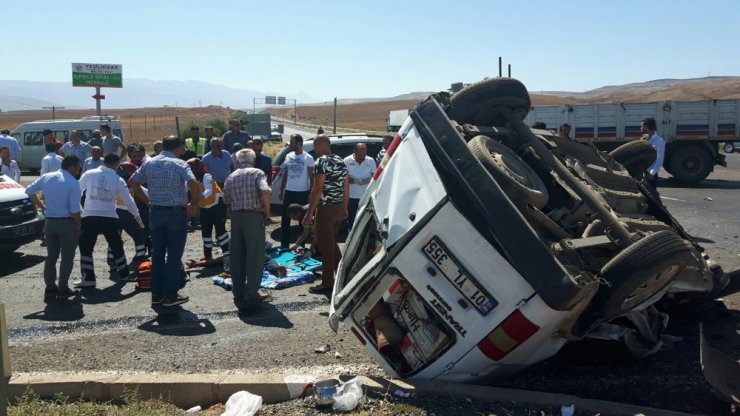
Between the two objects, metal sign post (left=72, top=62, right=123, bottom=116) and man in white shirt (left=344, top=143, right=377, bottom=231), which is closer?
man in white shirt (left=344, top=143, right=377, bottom=231)

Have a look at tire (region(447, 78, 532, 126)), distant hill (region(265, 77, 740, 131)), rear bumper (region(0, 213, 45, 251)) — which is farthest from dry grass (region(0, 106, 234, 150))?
tire (region(447, 78, 532, 126))

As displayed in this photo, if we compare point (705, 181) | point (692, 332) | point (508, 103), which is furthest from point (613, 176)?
point (705, 181)

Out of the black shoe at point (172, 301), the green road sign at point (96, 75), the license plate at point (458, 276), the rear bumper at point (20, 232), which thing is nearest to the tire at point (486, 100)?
the license plate at point (458, 276)

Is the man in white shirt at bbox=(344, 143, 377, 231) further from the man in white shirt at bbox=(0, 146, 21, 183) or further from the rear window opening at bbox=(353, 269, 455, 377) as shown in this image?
the man in white shirt at bbox=(0, 146, 21, 183)

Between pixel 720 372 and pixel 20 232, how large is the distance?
850 centimetres

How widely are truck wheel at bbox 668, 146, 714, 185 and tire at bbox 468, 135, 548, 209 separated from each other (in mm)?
14680

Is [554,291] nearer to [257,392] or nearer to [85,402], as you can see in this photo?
[257,392]

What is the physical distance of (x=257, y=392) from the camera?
4.35m

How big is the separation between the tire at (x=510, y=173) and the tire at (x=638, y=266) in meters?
0.64

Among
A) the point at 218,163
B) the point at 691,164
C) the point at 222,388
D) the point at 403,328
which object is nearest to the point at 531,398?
the point at 403,328

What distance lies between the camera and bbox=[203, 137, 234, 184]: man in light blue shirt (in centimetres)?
1012

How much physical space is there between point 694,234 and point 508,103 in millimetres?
6313

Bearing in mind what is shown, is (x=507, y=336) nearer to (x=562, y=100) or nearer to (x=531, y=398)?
(x=531, y=398)

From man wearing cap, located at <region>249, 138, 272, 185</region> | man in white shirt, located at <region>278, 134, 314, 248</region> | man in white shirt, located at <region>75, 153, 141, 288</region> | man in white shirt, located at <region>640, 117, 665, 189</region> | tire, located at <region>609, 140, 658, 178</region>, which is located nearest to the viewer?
tire, located at <region>609, 140, 658, 178</region>
